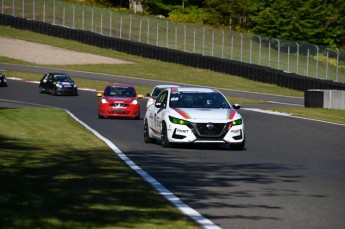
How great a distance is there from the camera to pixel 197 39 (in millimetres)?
65125

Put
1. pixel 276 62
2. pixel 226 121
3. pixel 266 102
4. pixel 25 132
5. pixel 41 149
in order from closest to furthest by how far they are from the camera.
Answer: pixel 41 149 → pixel 226 121 → pixel 25 132 → pixel 266 102 → pixel 276 62

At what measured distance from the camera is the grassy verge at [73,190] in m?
9.62

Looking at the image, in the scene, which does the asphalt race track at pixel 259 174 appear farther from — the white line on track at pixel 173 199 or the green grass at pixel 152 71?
the green grass at pixel 152 71

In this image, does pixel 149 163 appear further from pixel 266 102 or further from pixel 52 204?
pixel 266 102

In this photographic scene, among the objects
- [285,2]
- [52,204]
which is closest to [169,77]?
[285,2]

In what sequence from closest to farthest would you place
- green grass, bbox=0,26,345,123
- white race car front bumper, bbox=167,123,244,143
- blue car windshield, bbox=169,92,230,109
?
white race car front bumper, bbox=167,123,244,143
blue car windshield, bbox=169,92,230,109
green grass, bbox=0,26,345,123

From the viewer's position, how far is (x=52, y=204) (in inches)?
420

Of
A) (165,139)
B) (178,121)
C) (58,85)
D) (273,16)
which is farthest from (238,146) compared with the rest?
(273,16)

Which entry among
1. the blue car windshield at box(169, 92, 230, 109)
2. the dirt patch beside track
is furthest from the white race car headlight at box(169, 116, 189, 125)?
the dirt patch beside track

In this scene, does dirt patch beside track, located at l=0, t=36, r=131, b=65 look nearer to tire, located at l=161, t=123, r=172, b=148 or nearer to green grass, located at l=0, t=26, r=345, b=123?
green grass, located at l=0, t=26, r=345, b=123

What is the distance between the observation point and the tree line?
83.6m

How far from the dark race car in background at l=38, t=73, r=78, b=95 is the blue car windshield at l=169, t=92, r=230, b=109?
1156 inches

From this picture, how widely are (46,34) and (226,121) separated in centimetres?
5380

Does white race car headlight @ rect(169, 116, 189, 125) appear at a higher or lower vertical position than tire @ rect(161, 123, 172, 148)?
higher
